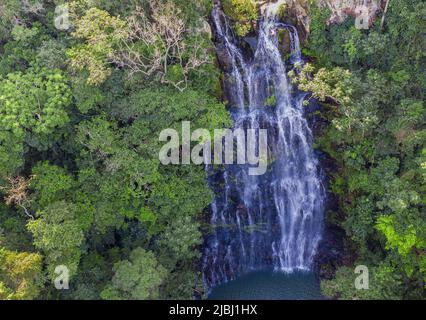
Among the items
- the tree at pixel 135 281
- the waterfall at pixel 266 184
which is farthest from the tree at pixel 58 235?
the waterfall at pixel 266 184

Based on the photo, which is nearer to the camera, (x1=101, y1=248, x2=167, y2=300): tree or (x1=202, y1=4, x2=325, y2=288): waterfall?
(x1=101, y1=248, x2=167, y2=300): tree

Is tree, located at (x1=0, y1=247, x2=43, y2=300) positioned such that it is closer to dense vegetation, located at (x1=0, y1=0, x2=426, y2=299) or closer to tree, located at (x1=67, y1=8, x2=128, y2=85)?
dense vegetation, located at (x1=0, y1=0, x2=426, y2=299)

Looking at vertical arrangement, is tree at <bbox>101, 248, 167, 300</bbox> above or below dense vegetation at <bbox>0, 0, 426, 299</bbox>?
below

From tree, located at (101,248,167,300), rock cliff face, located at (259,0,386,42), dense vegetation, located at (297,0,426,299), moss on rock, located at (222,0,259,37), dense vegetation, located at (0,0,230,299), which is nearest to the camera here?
tree, located at (101,248,167,300)

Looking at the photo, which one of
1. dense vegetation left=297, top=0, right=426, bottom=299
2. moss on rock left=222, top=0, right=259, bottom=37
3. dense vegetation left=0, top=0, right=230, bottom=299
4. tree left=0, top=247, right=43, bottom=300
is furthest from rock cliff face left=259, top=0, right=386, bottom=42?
tree left=0, top=247, right=43, bottom=300

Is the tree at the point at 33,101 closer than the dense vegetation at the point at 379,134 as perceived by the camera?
Yes

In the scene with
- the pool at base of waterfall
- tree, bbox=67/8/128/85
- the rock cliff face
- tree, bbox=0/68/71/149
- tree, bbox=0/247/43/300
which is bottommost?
the pool at base of waterfall

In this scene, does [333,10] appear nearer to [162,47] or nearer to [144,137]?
[162,47]

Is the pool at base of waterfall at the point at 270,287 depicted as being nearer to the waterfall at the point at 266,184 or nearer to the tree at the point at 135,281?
the waterfall at the point at 266,184
